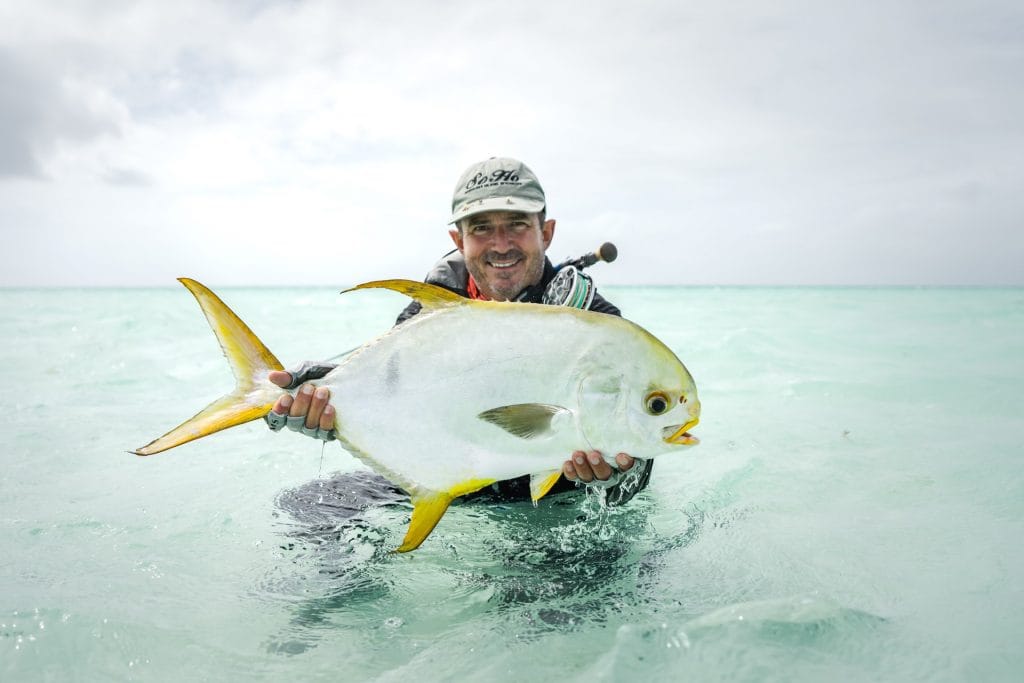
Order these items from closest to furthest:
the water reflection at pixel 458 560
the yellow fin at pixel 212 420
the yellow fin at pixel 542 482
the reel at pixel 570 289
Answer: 1. the yellow fin at pixel 212 420
2. the yellow fin at pixel 542 482
3. the water reflection at pixel 458 560
4. the reel at pixel 570 289

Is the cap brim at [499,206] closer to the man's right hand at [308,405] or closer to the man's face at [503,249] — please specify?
the man's face at [503,249]

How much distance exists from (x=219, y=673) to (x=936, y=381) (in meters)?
8.83

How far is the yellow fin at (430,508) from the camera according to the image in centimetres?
190

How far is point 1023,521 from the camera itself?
10.7ft

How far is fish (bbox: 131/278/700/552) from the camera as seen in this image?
192 centimetres

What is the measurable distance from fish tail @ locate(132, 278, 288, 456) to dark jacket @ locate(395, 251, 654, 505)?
0.93 metres

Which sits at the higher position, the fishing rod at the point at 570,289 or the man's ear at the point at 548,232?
the man's ear at the point at 548,232

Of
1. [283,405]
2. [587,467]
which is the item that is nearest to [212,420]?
[283,405]

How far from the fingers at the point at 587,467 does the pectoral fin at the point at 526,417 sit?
12 cm

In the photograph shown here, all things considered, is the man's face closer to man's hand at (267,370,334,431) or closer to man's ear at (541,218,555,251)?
man's ear at (541,218,555,251)

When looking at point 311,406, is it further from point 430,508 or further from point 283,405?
point 430,508

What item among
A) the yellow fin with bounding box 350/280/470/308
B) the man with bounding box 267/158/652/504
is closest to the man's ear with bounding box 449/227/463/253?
the man with bounding box 267/158/652/504

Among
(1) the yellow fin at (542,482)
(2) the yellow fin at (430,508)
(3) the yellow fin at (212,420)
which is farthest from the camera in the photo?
(1) the yellow fin at (542,482)

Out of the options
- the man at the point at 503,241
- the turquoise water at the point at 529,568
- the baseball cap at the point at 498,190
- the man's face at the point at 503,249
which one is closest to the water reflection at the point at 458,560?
the turquoise water at the point at 529,568
